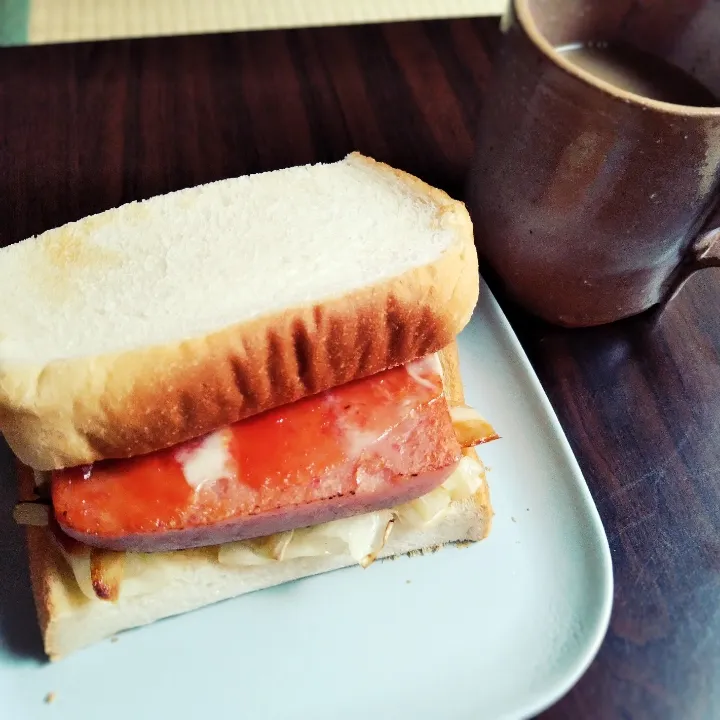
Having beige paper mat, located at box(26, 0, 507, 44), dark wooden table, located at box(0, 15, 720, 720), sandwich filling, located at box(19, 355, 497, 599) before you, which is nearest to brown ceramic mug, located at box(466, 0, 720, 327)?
dark wooden table, located at box(0, 15, 720, 720)

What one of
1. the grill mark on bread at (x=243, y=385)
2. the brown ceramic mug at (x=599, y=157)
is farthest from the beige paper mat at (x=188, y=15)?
the grill mark on bread at (x=243, y=385)

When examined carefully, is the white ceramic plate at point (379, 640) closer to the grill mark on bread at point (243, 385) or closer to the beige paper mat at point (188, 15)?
the grill mark on bread at point (243, 385)

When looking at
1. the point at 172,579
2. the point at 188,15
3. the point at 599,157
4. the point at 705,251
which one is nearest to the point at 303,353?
the point at 172,579

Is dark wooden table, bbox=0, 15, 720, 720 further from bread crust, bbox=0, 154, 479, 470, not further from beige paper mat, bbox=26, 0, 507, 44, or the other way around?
bread crust, bbox=0, 154, 479, 470

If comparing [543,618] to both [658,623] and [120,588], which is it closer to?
[658,623]

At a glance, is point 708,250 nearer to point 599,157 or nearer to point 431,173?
point 599,157

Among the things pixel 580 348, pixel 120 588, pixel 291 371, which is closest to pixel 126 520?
pixel 120 588
